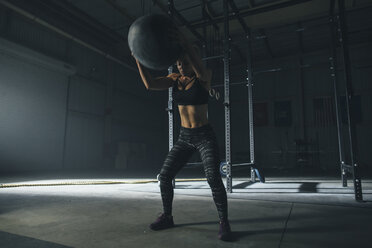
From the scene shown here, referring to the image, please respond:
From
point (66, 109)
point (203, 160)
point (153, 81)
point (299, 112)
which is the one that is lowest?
point (203, 160)

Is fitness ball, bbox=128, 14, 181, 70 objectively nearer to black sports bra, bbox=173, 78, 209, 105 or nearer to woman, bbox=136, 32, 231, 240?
woman, bbox=136, 32, 231, 240

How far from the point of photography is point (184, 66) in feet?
6.65

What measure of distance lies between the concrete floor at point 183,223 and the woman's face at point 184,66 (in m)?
1.22

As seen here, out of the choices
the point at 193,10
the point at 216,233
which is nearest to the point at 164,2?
the point at 193,10

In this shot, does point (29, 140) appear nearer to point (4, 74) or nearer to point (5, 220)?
point (4, 74)

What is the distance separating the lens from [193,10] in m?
8.54

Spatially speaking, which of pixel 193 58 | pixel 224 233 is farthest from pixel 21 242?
pixel 193 58

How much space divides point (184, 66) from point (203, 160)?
756mm

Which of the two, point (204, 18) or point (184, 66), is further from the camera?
point (204, 18)

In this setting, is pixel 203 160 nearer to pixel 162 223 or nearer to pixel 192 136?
pixel 192 136

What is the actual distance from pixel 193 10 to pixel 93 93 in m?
5.63

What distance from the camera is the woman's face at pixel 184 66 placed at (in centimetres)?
200

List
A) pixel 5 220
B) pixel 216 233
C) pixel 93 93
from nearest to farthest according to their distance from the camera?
pixel 216 233, pixel 5 220, pixel 93 93

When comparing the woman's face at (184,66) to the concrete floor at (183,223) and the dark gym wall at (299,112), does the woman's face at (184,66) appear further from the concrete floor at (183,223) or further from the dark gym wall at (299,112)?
the dark gym wall at (299,112)
